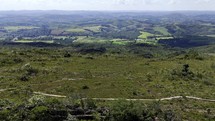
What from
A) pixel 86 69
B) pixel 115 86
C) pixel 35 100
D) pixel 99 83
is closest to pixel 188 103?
pixel 115 86

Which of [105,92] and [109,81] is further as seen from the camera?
[109,81]

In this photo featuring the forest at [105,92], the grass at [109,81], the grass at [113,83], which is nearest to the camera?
the forest at [105,92]

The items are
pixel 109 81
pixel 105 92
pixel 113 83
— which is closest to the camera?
pixel 105 92

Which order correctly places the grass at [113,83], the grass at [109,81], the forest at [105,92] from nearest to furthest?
the forest at [105,92] < the grass at [113,83] < the grass at [109,81]

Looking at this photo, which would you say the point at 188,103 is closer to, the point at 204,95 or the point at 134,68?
the point at 204,95

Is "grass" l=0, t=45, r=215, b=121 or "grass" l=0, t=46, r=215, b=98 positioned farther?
"grass" l=0, t=46, r=215, b=98

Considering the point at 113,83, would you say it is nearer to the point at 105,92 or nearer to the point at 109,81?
the point at 109,81

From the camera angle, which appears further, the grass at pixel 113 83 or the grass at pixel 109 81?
the grass at pixel 109 81

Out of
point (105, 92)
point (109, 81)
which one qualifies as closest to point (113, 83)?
point (109, 81)

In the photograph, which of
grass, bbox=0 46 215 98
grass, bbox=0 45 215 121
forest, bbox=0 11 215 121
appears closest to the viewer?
forest, bbox=0 11 215 121

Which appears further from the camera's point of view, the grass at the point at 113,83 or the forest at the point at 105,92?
the grass at the point at 113,83

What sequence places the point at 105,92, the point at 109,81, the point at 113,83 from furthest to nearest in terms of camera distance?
the point at 109,81 < the point at 113,83 < the point at 105,92

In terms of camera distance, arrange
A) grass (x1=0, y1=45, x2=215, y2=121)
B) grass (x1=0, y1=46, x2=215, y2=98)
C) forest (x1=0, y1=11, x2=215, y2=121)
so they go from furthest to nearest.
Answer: grass (x1=0, y1=46, x2=215, y2=98) → grass (x1=0, y1=45, x2=215, y2=121) → forest (x1=0, y1=11, x2=215, y2=121)
